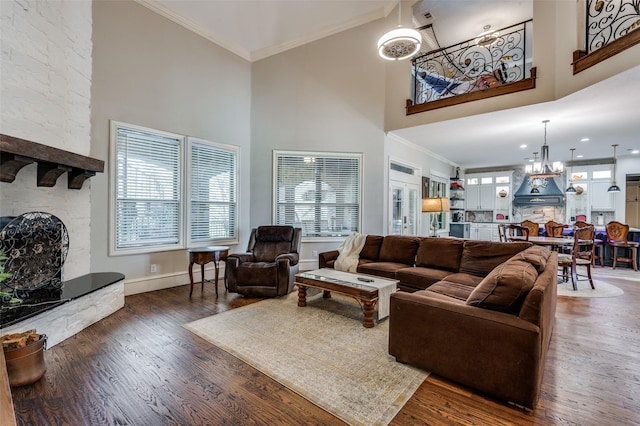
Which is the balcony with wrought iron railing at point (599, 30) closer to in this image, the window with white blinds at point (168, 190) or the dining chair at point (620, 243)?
the dining chair at point (620, 243)

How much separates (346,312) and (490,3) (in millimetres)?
6057

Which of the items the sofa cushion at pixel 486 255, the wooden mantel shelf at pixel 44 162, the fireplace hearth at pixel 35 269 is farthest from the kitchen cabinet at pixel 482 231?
the wooden mantel shelf at pixel 44 162

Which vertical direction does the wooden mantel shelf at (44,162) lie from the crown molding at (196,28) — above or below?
below

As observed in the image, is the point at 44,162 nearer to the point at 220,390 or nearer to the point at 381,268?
the point at 220,390

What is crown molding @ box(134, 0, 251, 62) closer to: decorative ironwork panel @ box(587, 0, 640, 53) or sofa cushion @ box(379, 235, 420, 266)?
sofa cushion @ box(379, 235, 420, 266)

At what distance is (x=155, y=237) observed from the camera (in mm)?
4461

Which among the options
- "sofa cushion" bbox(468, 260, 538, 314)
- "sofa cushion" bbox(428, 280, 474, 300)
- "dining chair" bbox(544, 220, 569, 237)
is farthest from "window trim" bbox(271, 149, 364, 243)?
"dining chair" bbox(544, 220, 569, 237)

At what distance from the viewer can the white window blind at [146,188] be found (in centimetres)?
409

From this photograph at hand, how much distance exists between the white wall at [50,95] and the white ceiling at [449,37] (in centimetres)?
157

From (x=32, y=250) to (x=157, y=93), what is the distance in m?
2.70

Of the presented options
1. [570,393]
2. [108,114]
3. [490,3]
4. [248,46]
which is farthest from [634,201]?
[108,114]

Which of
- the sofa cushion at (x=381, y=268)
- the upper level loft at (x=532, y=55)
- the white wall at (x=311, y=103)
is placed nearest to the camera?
the upper level loft at (x=532, y=55)

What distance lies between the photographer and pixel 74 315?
2.87 meters

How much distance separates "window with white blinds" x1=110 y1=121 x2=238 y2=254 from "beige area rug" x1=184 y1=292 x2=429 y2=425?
74.1 inches
